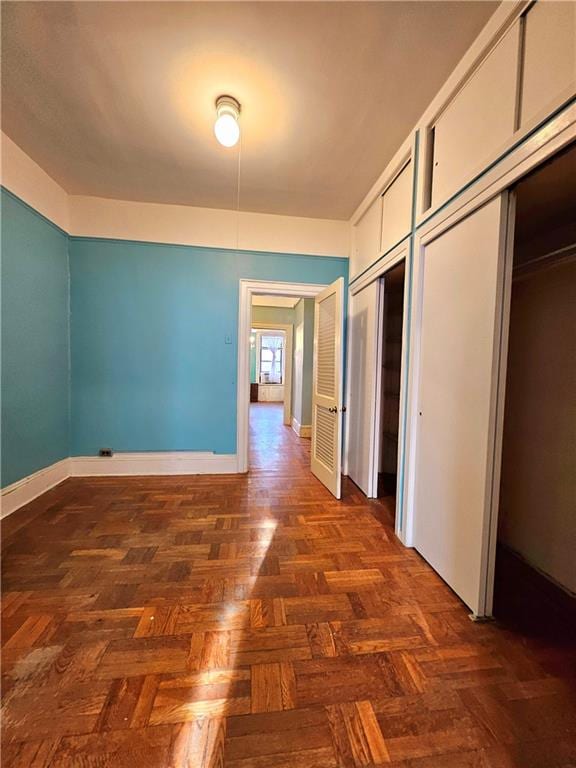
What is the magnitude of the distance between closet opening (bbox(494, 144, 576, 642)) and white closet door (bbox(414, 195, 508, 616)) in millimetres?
254

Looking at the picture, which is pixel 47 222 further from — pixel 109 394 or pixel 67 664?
pixel 67 664

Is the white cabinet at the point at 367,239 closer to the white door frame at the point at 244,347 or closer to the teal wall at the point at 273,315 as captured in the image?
the white door frame at the point at 244,347

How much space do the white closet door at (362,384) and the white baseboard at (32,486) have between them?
9.57 feet

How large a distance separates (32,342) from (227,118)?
7.58 feet

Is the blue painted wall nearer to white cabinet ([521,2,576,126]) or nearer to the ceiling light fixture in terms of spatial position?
the ceiling light fixture

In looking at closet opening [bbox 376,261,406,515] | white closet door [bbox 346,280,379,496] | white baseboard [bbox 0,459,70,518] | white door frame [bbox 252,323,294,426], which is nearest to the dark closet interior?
closet opening [bbox 376,261,406,515]

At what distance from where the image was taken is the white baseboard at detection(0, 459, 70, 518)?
240 centimetres

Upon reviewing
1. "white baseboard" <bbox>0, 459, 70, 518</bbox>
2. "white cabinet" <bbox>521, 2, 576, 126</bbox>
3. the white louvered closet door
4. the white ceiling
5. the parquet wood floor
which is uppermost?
the white ceiling

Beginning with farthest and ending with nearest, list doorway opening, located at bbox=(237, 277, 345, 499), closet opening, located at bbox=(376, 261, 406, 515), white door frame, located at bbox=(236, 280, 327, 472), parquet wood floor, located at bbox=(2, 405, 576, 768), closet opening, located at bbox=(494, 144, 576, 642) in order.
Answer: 1. closet opening, located at bbox=(376, 261, 406, 515)
2. white door frame, located at bbox=(236, 280, 327, 472)
3. doorway opening, located at bbox=(237, 277, 345, 499)
4. closet opening, located at bbox=(494, 144, 576, 642)
5. parquet wood floor, located at bbox=(2, 405, 576, 768)

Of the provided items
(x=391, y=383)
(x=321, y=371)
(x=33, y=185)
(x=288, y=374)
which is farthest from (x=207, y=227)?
(x=288, y=374)

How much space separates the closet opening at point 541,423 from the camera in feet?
5.27

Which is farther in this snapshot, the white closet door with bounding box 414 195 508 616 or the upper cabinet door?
the white closet door with bounding box 414 195 508 616

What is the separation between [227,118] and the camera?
6.30 feet

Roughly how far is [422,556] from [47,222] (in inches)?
157
